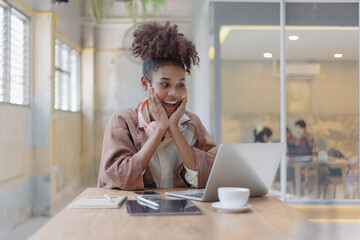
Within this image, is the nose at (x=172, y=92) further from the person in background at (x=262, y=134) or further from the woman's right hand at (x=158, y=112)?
the person in background at (x=262, y=134)

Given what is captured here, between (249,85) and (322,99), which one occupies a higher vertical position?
(249,85)

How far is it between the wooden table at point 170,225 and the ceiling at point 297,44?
313 centimetres

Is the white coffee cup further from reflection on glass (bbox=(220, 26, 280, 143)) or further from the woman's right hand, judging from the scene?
reflection on glass (bbox=(220, 26, 280, 143))

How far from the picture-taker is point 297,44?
4020 millimetres

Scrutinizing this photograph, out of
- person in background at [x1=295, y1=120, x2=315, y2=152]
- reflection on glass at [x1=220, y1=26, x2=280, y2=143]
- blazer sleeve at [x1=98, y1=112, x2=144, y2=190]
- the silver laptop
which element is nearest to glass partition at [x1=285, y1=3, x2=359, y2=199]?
person in background at [x1=295, y1=120, x2=315, y2=152]

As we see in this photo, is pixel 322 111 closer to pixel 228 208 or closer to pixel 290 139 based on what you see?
pixel 290 139

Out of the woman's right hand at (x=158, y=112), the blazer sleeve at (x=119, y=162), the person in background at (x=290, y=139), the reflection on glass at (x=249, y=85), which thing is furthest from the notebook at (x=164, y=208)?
the person in background at (x=290, y=139)

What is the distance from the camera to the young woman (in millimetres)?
1355

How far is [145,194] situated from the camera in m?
1.17

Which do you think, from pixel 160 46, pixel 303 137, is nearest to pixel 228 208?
pixel 160 46

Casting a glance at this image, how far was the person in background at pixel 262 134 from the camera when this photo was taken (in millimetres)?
3972

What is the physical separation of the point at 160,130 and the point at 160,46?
283 millimetres

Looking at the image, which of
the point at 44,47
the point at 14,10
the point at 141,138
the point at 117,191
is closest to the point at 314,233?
the point at 117,191

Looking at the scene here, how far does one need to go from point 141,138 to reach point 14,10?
381cm
